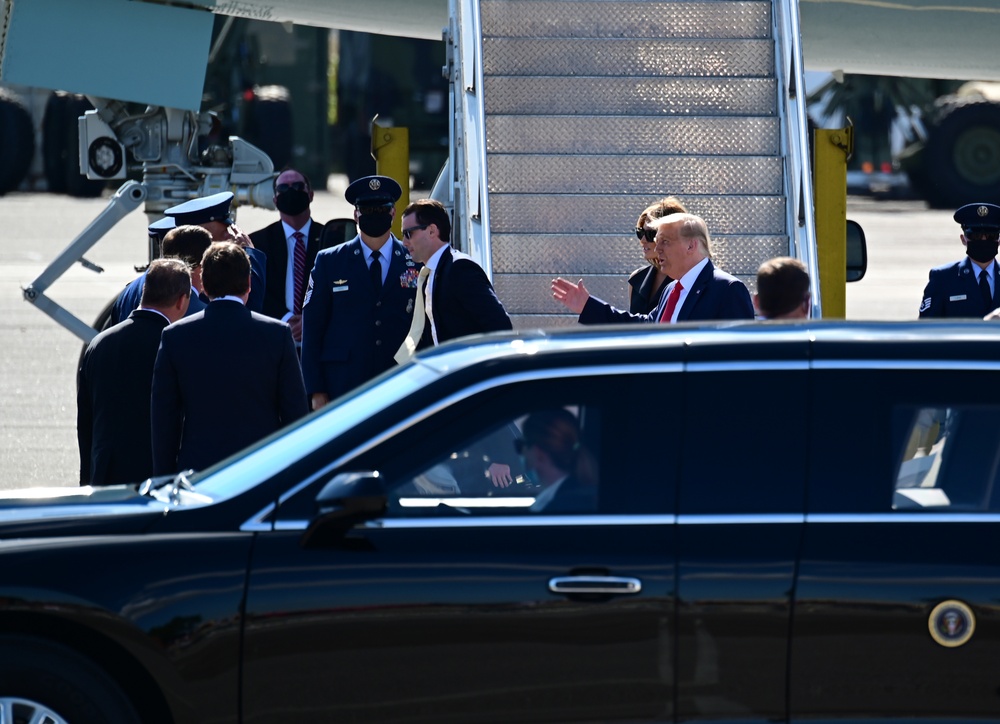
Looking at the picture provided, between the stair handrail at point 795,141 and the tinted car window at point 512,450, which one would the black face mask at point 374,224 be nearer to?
the stair handrail at point 795,141

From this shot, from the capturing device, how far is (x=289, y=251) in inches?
359

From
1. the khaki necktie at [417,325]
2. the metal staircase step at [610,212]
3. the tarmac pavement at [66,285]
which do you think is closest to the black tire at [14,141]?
the tarmac pavement at [66,285]

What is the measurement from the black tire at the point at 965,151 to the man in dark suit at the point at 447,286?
68.7ft

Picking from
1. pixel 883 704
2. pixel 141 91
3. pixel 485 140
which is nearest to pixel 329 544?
pixel 883 704

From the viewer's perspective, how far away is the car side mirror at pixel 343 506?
3789 mm

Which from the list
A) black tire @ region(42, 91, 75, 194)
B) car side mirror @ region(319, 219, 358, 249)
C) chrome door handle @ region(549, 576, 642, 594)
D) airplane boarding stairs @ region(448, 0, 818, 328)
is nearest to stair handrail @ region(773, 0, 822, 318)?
airplane boarding stairs @ region(448, 0, 818, 328)

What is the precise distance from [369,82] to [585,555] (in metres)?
29.6

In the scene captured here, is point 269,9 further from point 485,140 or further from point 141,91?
point 485,140

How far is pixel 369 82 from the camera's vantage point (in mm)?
32594

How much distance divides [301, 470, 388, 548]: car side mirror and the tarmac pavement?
16.5 feet

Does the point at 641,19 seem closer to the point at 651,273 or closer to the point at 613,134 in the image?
the point at 613,134

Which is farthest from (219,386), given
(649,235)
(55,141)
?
(55,141)

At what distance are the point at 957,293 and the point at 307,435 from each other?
504 centimetres

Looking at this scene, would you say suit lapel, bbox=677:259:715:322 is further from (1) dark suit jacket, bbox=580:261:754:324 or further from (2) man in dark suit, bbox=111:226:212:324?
(2) man in dark suit, bbox=111:226:212:324
